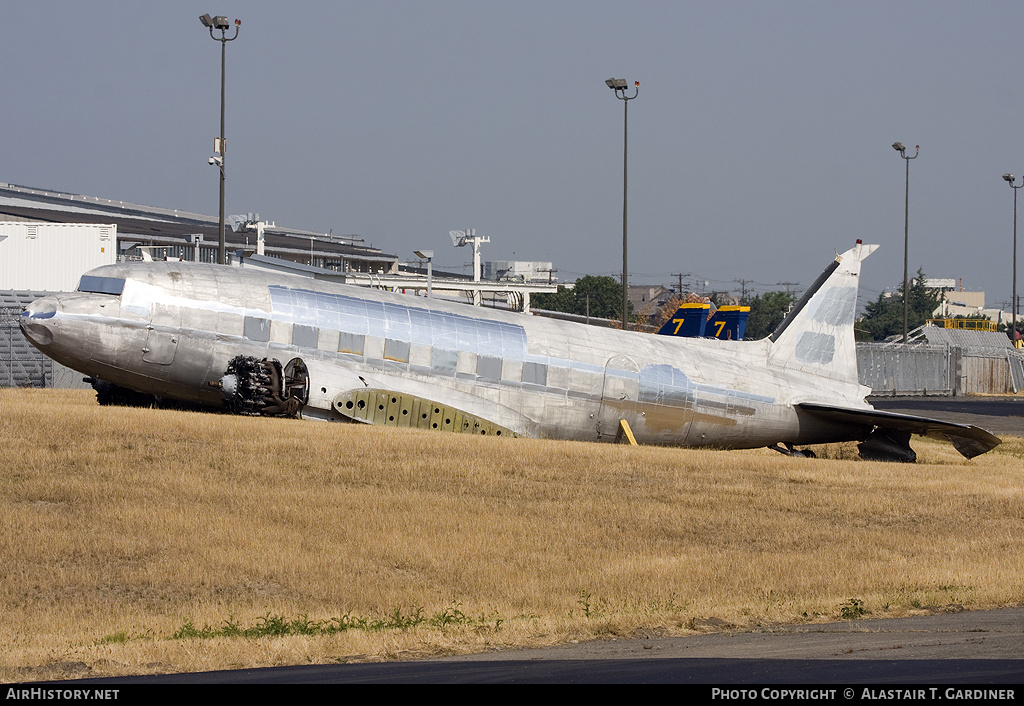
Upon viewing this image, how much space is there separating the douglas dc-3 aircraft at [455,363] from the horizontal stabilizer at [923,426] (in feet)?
0.20

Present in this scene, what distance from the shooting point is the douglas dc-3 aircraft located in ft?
84.9

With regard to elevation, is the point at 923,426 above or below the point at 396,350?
below

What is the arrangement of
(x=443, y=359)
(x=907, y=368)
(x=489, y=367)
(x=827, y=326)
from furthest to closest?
1. (x=907, y=368)
2. (x=827, y=326)
3. (x=489, y=367)
4. (x=443, y=359)

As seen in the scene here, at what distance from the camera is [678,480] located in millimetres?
25406

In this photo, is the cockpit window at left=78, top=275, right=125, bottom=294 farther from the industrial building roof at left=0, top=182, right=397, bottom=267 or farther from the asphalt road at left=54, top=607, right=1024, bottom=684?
the industrial building roof at left=0, top=182, right=397, bottom=267

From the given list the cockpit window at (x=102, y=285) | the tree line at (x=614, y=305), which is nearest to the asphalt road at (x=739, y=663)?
the cockpit window at (x=102, y=285)

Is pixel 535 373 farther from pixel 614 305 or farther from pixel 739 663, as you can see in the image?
pixel 614 305

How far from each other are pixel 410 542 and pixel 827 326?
812 inches

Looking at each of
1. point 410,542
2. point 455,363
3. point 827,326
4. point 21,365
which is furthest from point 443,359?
point 21,365

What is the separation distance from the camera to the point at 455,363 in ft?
94.6

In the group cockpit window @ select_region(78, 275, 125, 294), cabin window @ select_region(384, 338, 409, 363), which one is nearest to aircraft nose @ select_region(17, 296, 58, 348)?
cockpit window @ select_region(78, 275, 125, 294)

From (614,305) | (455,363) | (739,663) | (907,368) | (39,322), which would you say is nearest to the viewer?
(739,663)

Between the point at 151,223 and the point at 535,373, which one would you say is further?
the point at 151,223
